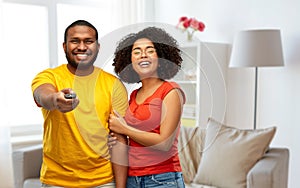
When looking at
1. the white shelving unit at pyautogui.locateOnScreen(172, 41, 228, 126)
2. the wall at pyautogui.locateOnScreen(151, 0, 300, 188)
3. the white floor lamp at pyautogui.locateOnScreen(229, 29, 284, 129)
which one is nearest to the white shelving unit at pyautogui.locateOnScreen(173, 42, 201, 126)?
the white shelving unit at pyautogui.locateOnScreen(172, 41, 228, 126)

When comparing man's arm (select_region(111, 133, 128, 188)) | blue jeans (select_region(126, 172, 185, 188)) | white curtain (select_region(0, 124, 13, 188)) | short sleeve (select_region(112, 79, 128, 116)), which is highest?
short sleeve (select_region(112, 79, 128, 116))

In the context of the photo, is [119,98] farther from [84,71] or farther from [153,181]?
[153,181]

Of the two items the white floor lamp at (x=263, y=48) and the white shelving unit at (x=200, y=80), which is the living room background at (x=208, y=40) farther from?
the white shelving unit at (x=200, y=80)

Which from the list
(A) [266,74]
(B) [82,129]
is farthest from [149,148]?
(A) [266,74]

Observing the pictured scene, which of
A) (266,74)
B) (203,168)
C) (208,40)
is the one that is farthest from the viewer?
(208,40)

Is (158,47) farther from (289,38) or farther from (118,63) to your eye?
(289,38)

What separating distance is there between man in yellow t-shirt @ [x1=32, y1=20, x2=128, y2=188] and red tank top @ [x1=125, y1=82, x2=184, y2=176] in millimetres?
23

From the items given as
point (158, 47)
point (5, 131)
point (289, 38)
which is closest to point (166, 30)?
point (158, 47)

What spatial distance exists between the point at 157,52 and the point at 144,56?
0.03 m

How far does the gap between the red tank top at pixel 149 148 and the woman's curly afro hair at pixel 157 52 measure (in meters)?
0.03

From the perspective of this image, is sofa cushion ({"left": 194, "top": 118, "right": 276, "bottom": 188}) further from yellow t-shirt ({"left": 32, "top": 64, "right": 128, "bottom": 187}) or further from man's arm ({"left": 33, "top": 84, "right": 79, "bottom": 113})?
man's arm ({"left": 33, "top": 84, "right": 79, "bottom": 113})

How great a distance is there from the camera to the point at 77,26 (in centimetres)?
90

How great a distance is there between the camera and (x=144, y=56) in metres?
0.85

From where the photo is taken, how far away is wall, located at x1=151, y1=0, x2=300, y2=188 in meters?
2.97
